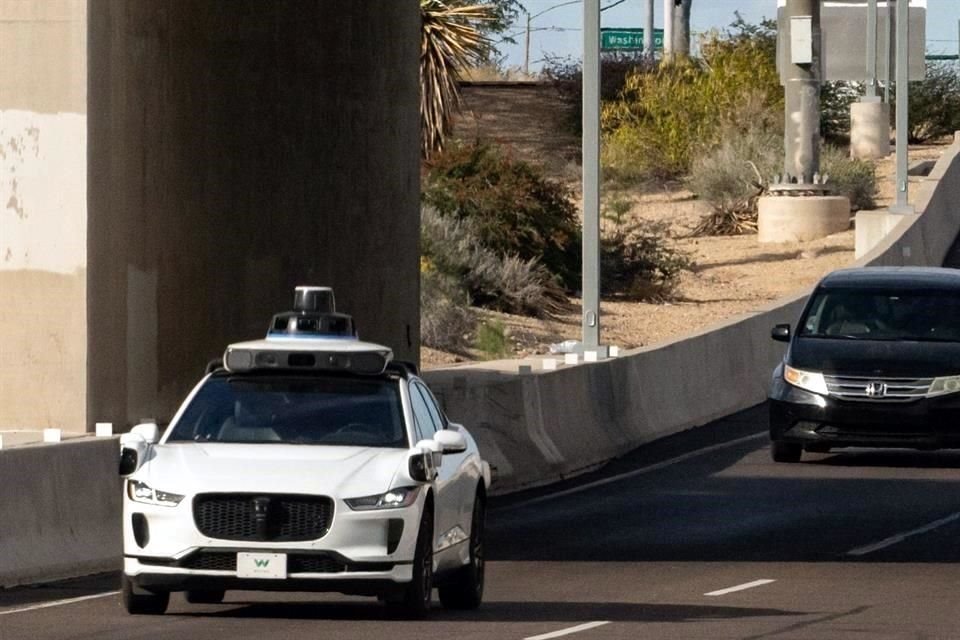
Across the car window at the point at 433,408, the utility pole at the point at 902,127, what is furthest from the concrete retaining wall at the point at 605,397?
the utility pole at the point at 902,127

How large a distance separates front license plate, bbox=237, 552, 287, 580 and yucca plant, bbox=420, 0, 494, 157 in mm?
31287

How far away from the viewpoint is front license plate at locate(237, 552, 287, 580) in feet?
41.3

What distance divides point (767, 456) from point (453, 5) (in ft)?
78.6

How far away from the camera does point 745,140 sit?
5438 cm

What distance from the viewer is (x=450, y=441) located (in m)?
13.2

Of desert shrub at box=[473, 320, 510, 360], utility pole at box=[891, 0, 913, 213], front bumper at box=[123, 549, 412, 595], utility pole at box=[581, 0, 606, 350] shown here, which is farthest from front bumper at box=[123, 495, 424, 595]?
utility pole at box=[891, 0, 913, 213]

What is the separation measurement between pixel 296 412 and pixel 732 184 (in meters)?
38.7

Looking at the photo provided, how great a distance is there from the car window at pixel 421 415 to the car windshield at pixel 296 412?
0.13 metres

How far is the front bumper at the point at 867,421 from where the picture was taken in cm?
2330

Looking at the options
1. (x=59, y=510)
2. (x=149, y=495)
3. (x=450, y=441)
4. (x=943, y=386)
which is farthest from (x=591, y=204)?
(x=149, y=495)

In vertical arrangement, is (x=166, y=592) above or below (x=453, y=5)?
below

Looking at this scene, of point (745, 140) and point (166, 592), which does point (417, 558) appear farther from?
point (745, 140)

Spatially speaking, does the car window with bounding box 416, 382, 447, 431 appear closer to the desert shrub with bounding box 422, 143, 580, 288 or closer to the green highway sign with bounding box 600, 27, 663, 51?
the desert shrub with bounding box 422, 143, 580, 288

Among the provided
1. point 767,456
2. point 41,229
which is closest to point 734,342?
point 767,456
